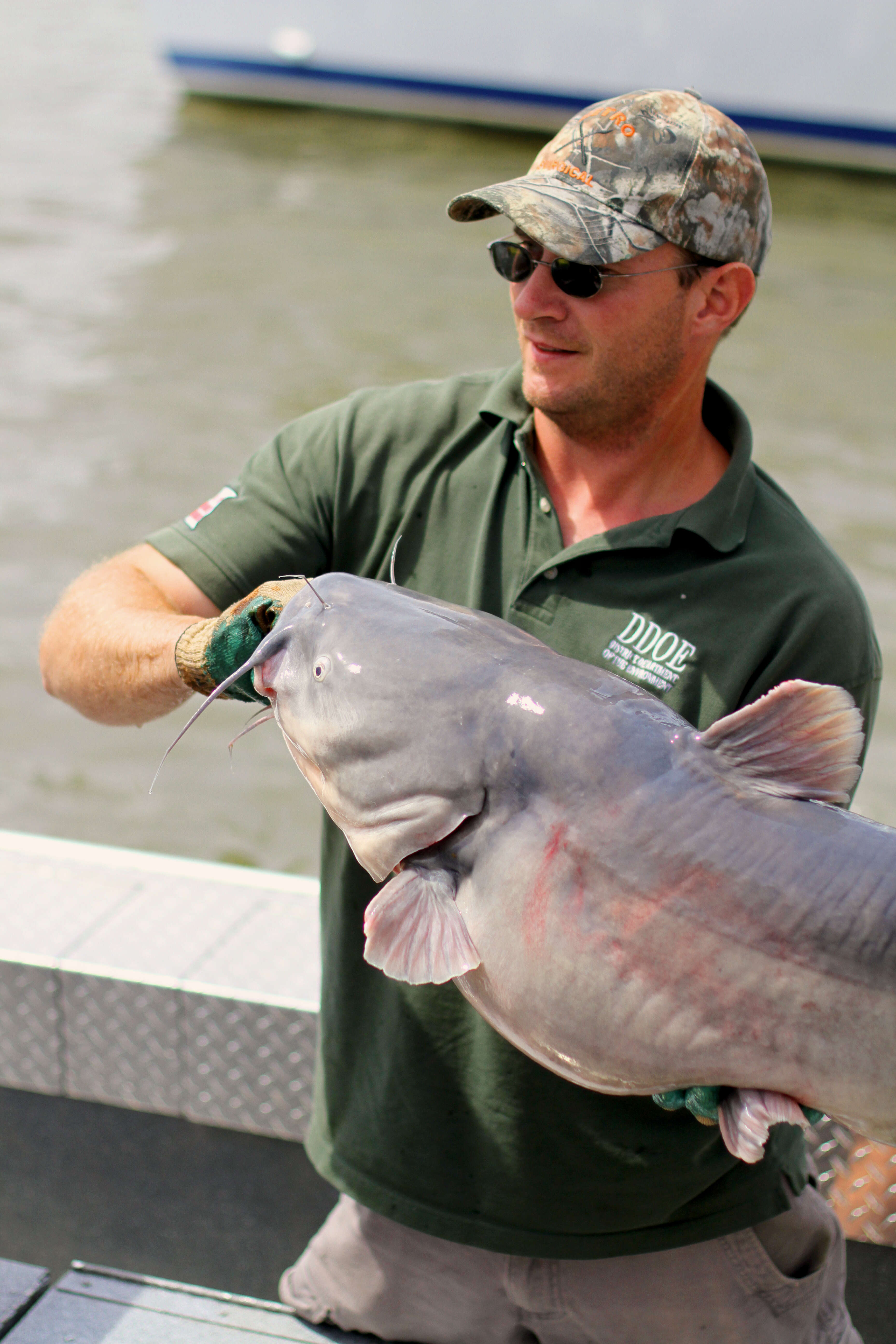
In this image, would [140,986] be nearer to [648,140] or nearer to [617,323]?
[617,323]

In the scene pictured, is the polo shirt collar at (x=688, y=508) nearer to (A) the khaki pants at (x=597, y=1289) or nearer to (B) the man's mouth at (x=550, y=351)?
(B) the man's mouth at (x=550, y=351)

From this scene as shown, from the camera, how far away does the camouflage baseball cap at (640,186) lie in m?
2.02

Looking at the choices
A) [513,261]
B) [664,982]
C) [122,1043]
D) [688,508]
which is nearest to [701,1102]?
[664,982]

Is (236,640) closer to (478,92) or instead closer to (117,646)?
(117,646)

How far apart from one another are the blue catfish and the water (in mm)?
3963

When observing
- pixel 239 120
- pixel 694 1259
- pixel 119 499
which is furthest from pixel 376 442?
pixel 239 120

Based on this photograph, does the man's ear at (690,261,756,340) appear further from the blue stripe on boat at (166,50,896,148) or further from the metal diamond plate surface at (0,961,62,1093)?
the blue stripe on boat at (166,50,896,148)

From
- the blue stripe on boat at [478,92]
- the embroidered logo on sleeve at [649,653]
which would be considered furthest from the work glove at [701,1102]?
the blue stripe on boat at [478,92]

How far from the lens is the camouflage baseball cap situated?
6.63 ft

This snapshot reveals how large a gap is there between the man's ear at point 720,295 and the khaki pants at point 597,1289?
1.51 metres

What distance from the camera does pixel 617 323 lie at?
207 cm

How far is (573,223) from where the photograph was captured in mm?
2018

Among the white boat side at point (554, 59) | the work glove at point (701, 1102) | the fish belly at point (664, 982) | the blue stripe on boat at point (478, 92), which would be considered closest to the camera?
the fish belly at point (664, 982)

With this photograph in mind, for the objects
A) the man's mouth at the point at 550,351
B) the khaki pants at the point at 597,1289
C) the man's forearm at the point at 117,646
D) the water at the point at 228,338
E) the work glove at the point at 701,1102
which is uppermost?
the man's mouth at the point at 550,351
